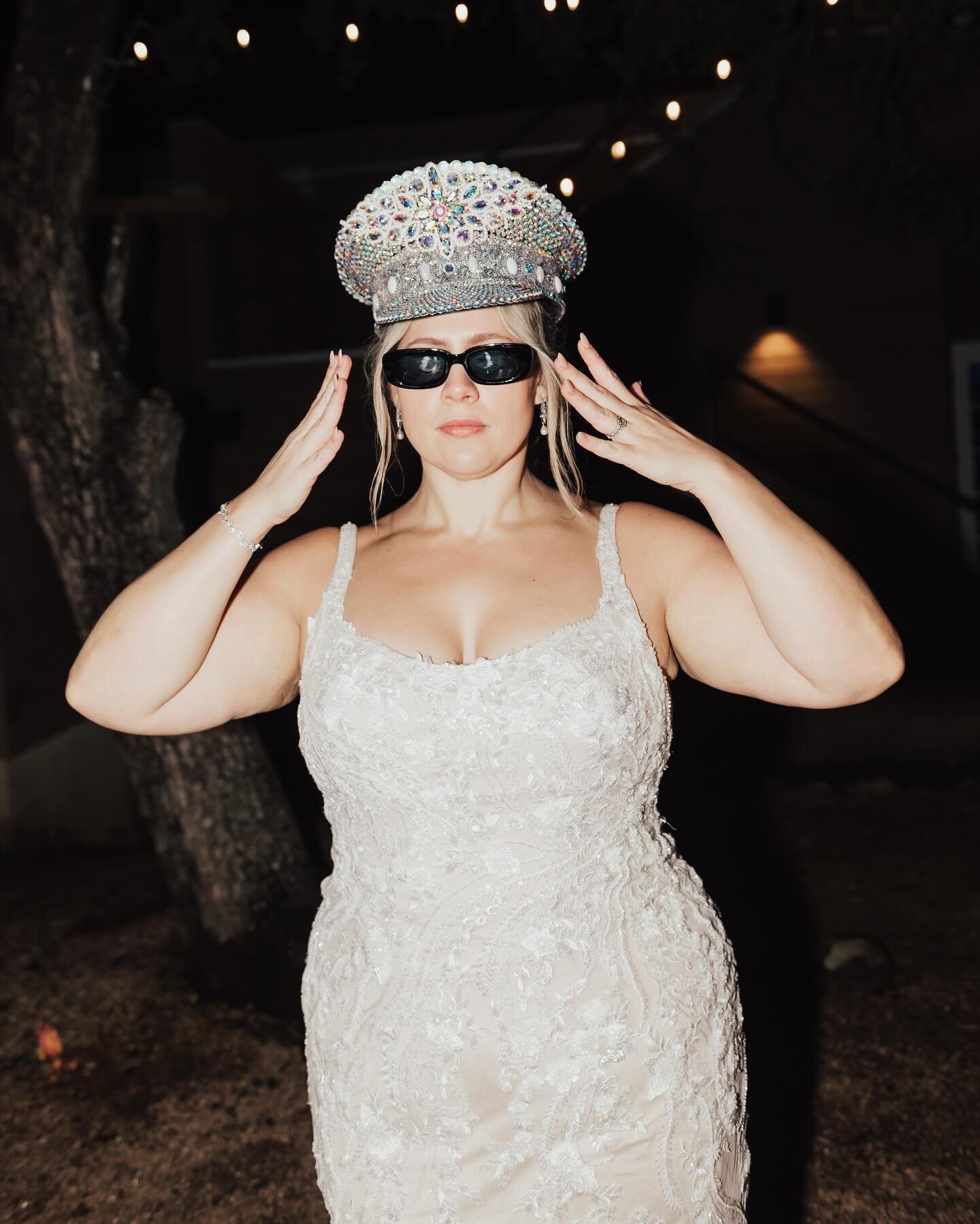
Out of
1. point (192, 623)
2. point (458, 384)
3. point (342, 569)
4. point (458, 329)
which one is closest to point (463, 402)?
point (458, 384)

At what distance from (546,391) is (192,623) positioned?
82 cm

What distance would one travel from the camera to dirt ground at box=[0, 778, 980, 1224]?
353 centimetres

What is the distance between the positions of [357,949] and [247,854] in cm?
263

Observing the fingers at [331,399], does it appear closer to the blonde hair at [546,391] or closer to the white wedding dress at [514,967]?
the blonde hair at [546,391]

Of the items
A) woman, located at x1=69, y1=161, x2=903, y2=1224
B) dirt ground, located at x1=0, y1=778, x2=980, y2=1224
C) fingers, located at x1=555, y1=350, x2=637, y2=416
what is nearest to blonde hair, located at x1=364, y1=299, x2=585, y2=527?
woman, located at x1=69, y1=161, x2=903, y2=1224

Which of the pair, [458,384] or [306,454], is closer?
[306,454]

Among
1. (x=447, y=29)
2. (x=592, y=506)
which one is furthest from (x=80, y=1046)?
(x=447, y=29)

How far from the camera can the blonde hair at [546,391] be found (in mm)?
2195

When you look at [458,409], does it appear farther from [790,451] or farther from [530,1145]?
[790,451]

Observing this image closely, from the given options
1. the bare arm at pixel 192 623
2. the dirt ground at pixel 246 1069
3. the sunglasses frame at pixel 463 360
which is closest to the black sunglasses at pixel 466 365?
the sunglasses frame at pixel 463 360

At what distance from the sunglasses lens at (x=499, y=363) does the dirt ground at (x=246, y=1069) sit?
2.51 meters

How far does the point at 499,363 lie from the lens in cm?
212

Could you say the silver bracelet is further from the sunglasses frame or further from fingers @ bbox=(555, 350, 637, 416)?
Result: fingers @ bbox=(555, 350, 637, 416)

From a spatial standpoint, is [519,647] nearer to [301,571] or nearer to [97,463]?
[301,571]
